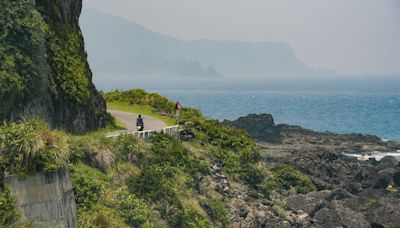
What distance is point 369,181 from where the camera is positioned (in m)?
42.9

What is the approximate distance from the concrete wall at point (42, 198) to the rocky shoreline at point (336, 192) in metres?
13.9

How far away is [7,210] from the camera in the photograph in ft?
50.1

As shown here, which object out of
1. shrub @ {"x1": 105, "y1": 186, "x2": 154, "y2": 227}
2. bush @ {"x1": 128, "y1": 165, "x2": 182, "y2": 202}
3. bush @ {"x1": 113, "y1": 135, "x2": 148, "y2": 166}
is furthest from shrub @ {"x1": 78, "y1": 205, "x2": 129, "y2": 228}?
bush @ {"x1": 113, "y1": 135, "x2": 148, "y2": 166}

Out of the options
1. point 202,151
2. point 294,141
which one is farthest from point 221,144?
point 294,141

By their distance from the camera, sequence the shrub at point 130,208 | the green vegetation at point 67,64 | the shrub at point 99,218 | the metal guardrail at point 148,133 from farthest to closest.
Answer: the metal guardrail at point 148,133 → the green vegetation at point 67,64 → the shrub at point 130,208 → the shrub at point 99,218

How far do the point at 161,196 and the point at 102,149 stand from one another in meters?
3.09

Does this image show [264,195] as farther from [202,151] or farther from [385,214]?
[385,214]

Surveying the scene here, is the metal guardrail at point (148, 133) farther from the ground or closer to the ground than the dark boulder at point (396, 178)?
farther from the ground

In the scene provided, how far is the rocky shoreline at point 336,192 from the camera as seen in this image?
99.5ft

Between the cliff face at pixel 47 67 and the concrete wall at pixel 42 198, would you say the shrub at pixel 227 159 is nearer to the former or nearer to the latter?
the cliff face at pixel 47 67

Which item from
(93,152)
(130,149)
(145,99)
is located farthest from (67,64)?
(145,99)

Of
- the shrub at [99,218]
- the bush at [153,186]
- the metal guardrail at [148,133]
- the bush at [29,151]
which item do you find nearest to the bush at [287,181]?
the metal guardrail at [148,133]

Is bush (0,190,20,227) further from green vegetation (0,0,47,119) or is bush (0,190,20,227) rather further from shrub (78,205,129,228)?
green vegetation (0,0,47,119)

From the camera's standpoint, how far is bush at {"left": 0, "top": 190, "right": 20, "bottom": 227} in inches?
598
